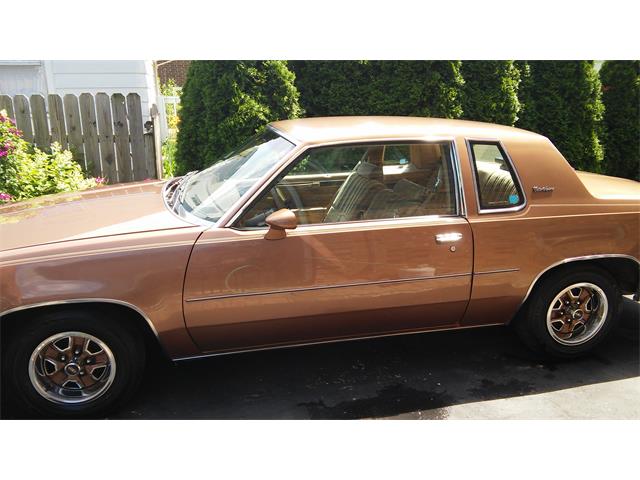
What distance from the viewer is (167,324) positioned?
3.18 metres

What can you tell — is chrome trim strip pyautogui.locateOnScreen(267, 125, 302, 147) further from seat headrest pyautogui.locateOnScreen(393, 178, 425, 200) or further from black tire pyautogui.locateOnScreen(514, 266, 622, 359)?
black tire pyautogui.locateOnScreen(514, 266, 622, 359)

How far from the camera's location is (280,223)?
315 centimetres

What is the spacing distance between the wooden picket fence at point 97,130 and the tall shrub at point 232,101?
822mm

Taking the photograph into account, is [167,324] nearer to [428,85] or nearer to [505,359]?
[505,359]

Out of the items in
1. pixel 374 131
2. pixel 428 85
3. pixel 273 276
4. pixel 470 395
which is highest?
pixel 428 85

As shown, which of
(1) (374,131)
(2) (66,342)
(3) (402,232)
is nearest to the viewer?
(2) (66,342)

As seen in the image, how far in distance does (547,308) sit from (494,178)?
1004 mm

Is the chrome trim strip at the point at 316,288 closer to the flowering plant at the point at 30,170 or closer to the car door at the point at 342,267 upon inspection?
the car door at the point at 342,267

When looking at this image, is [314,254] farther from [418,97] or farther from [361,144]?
[418,97]

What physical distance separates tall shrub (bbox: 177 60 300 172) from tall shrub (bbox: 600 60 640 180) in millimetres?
5162

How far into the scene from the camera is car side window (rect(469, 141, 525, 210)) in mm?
3652

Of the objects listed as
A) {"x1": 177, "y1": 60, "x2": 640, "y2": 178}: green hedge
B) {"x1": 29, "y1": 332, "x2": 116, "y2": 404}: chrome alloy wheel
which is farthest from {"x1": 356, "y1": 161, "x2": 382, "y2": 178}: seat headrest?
{"x1": 177, "y1": 60, "x2": 640, "y2": 178}: green hedge
